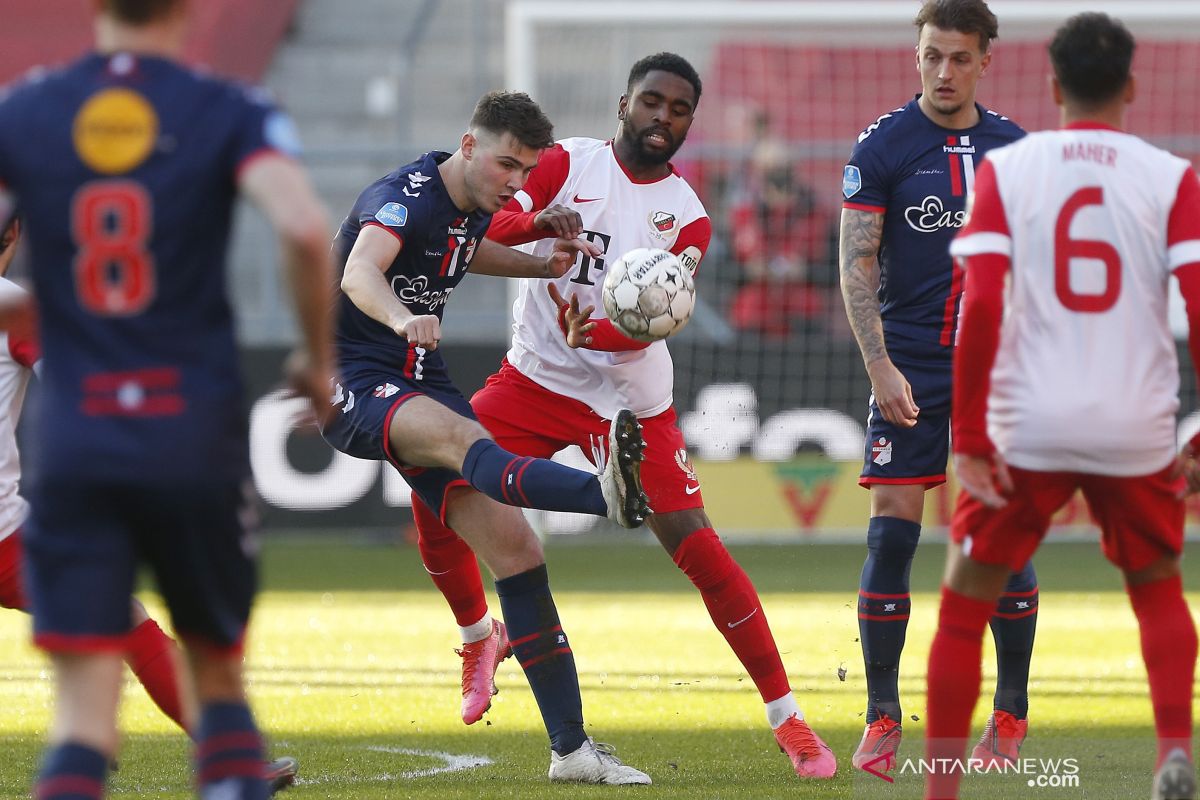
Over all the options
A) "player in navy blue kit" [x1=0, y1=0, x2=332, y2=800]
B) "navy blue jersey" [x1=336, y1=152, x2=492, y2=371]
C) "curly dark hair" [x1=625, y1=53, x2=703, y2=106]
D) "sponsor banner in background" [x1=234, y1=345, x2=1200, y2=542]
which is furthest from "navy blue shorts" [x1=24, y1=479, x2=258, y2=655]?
"sponsor banner in background" [x1=234, y1=345, x2=1200, y2=542]

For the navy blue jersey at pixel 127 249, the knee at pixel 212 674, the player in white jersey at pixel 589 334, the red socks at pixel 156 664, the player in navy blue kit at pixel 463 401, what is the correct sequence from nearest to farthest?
the navy blue jersey at pixel 127 249 → the knee at pixel 212 674 → the red socks at pixel 156 664 → the player in navy blue kit at pixel 463 401 → the player in white jersey at pixel 589 334

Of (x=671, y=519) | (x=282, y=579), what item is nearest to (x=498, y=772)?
(x=671, y=519)

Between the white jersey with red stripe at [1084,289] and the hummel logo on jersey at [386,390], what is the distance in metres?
2.34

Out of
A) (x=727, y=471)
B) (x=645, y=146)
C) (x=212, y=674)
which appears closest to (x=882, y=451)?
(x=645, y=146)

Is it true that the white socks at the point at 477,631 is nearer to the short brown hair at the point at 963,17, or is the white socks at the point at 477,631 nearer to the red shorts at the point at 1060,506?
the red shorts at the point at 1060,506

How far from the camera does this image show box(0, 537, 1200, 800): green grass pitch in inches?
207

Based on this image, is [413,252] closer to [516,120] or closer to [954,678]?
[516,120]

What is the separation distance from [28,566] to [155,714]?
143 inches

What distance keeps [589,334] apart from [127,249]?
317 centimetres

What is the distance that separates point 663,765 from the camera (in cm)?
555

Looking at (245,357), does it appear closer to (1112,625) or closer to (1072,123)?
(1112,625)

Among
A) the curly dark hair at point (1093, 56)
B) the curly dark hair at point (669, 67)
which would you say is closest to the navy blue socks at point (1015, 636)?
the curly dark hair at point (669, 67)

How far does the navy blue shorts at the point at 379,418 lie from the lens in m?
5.61

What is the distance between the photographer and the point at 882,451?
5.79m
